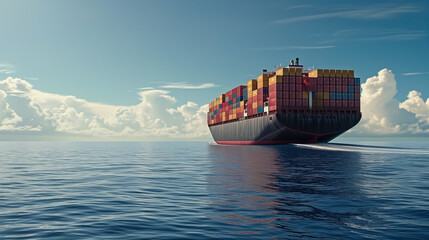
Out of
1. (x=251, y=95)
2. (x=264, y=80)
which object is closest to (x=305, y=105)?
(x=264, y=80)

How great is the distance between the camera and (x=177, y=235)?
1052 centimetres

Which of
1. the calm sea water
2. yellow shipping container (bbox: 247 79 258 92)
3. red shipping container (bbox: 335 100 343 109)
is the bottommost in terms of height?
the calm sea water

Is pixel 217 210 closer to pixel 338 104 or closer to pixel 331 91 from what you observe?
pixel 338 104

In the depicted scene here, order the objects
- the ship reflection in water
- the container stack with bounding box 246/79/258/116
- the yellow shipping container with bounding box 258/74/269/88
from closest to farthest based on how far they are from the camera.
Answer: the ship reflection in water → the yellow shipping container with bounding box 258/74/269/88 → the container stack with bounding box 246/79/258/116

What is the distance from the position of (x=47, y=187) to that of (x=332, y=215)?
50.9 ft

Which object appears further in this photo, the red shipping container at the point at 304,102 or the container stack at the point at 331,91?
the container stack at the point at 331,91

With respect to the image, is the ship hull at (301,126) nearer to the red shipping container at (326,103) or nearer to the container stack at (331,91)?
the red shipping container at (326,103)

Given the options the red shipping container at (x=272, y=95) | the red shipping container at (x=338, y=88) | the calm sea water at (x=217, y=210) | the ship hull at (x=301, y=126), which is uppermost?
the red shipping container at (x=338, y=88)

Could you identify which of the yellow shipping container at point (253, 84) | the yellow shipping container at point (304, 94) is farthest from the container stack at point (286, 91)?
the yellow shipping container at point (253, 84)

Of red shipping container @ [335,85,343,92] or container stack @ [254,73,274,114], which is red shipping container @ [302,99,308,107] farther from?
container stack @ [254,73,274,114]

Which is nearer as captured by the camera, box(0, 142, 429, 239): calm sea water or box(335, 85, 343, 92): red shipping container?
box(0, 142, 429, 239): calm sea water

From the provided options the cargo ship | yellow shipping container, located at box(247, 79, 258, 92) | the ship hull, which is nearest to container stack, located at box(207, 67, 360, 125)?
the cargo ship

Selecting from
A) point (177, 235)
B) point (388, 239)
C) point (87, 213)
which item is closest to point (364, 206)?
point (388, 239)

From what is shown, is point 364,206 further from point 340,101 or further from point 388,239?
point 340,101
